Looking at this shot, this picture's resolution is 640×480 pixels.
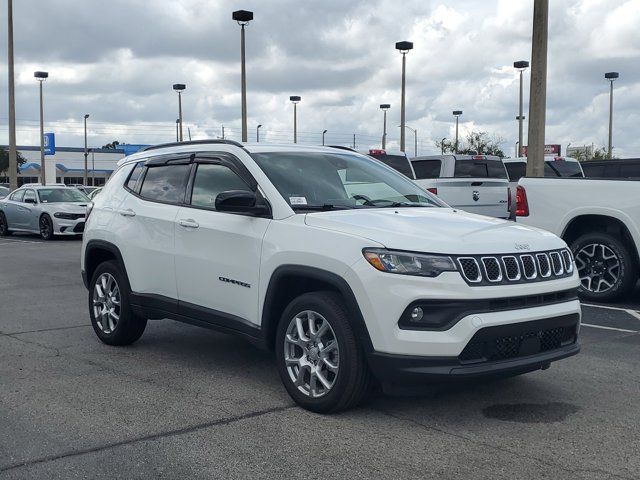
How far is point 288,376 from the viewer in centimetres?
523

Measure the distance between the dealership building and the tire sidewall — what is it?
285 ft

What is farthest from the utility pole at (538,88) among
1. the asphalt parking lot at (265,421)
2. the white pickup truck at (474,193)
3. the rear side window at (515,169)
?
the asphalt parking lot at (265,421)

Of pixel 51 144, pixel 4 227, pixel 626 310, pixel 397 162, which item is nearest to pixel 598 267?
pixel 626 310

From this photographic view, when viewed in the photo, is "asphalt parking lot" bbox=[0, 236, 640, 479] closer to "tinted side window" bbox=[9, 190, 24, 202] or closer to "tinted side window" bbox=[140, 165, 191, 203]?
"tinted side window" bbox=[140, 165, 191, 203]

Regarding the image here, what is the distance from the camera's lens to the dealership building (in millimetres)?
90375

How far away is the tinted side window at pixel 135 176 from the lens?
709 centimetres

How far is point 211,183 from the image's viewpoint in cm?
619

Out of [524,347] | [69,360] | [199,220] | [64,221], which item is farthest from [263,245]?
[64,221]

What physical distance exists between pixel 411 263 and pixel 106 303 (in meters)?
3.59

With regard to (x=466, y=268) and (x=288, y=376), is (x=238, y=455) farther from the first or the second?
(x=466, y=268)

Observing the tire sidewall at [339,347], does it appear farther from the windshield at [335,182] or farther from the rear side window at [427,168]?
the rear side window at [427,168]

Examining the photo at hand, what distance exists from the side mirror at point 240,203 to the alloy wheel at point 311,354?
32.6 inches

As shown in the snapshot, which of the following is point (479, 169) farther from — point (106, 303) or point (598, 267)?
point (106, 303)

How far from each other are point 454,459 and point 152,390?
2385 millimetres
